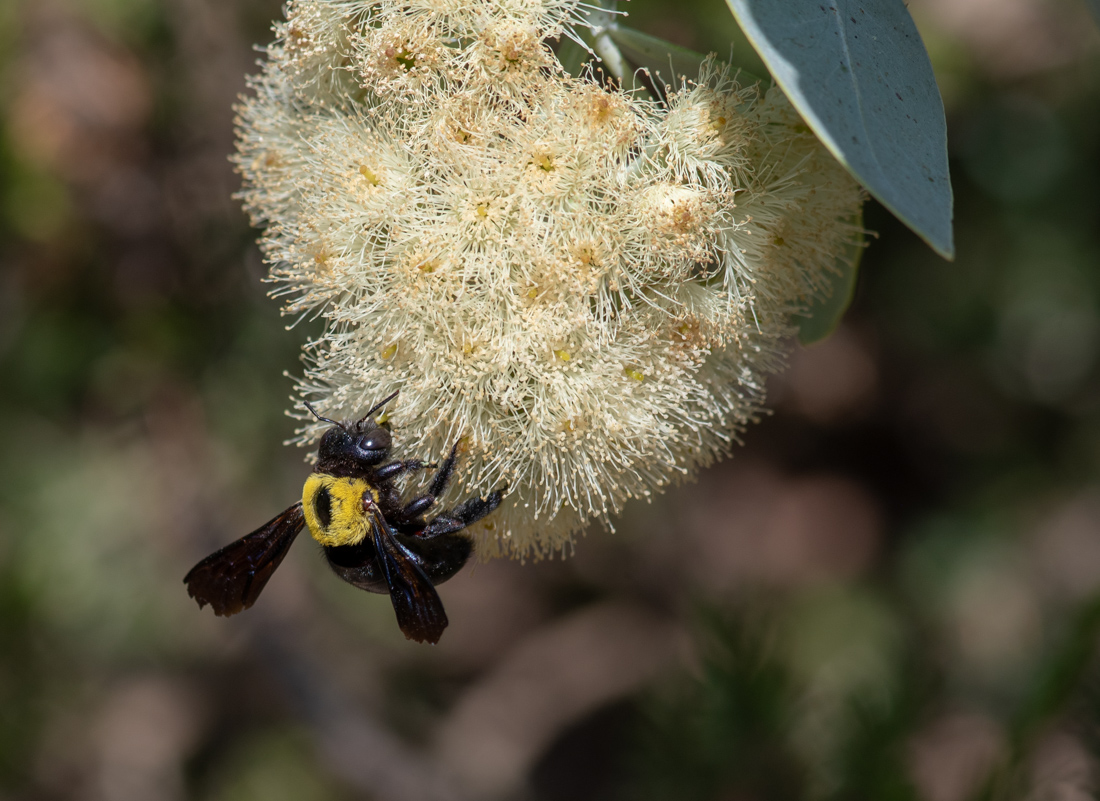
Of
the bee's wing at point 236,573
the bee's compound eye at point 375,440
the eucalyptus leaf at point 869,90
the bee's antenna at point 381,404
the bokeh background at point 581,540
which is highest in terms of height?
the eucalyptus leaf at point 869,90

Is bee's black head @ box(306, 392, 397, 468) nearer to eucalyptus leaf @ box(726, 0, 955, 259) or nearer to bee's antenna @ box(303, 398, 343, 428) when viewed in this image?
bee's antenna @ box(303, 398, 343, 428)

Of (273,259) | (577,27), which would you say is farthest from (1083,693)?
(273,259)

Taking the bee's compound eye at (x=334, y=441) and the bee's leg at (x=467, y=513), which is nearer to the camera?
the bee's leg at (x=467, y=513)

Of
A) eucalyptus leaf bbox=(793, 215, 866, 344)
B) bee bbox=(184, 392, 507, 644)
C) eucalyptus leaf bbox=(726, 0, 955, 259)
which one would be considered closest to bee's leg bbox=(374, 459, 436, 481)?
bee bbox=(184, 392, 507, 644)

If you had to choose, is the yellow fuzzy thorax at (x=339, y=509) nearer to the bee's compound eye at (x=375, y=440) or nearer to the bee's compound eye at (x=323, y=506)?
the bee's compound eye at (x=323, y=506)

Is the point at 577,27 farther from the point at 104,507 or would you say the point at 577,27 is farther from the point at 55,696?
the point at 55,696

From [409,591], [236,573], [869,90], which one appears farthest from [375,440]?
[869,90]

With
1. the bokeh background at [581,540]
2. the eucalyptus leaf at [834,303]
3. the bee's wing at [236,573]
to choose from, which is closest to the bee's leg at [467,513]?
the bee's wing at [236,573]

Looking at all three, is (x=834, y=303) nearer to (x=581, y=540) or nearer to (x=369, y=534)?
(x=369, y=534)
